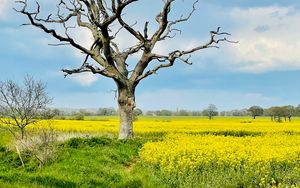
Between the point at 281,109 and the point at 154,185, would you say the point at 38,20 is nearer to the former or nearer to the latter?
the point at 154,185

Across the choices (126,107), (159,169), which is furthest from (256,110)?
(159,169)

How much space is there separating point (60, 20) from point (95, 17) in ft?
8.69

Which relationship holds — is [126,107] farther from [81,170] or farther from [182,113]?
[182,113]

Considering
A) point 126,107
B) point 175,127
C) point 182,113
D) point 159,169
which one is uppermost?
point 182,113

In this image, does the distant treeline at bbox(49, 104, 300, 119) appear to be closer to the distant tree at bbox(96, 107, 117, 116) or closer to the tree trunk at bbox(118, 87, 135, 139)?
the distant tree at bbox(96, 107, 117, 116)

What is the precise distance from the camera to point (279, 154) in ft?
58.7

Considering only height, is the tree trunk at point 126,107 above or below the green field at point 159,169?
above

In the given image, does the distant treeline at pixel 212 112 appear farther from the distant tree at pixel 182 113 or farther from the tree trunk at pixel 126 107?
the tree trunk at pixel 126 107

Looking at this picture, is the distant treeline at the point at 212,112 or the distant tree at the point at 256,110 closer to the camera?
the distant treeline at the point at 212,112

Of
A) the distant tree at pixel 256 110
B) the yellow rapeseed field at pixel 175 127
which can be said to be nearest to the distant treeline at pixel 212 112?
the distant tree at pixel 256 110

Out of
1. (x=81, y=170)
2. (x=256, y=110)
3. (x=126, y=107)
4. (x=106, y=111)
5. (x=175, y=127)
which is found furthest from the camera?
(x=106, y=111)

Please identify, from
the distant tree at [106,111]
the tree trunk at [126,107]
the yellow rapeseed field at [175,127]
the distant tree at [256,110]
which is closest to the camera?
the tree trunk at [126,107]

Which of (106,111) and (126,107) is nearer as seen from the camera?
(126,107)

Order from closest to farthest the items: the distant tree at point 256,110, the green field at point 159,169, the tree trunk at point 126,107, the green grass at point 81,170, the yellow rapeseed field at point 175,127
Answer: the green grass at point 81,170 → the green field at point 159,169 → the tree trunk at point 126,107 → the yellow rapeseed field at point 175,127 → the distant tree at point 256,110
